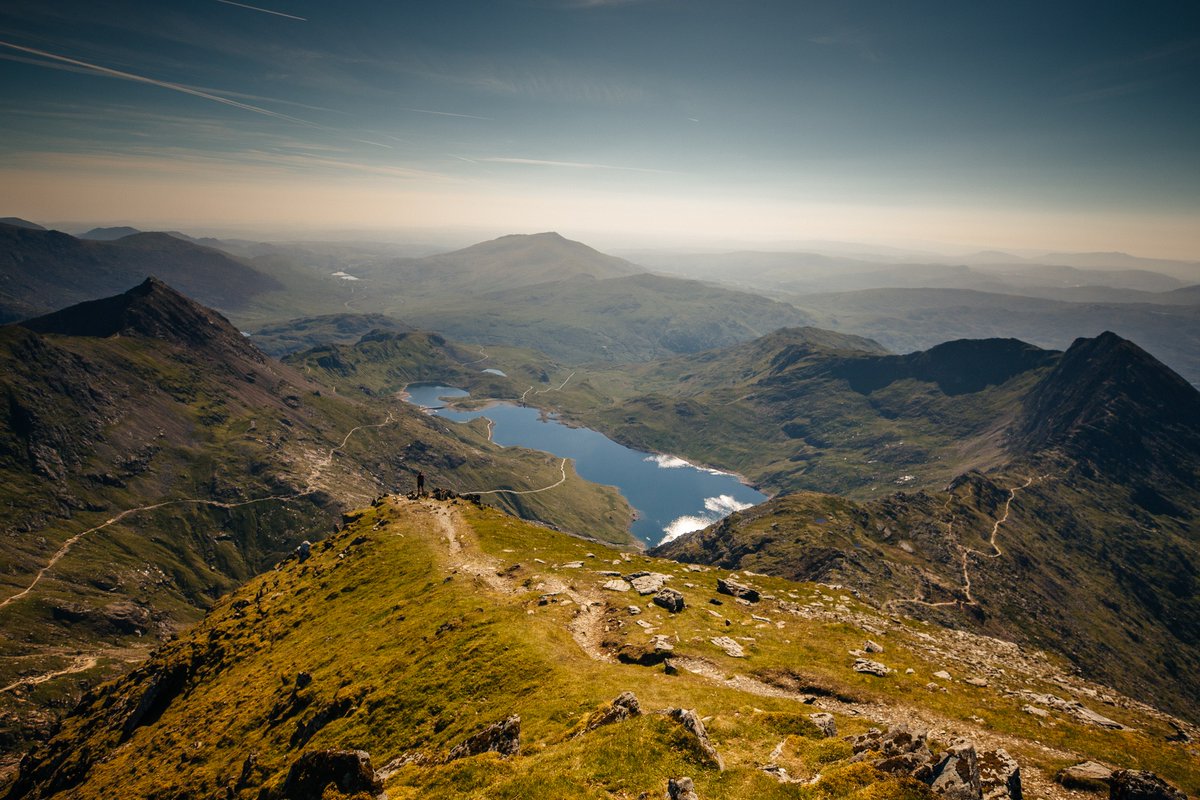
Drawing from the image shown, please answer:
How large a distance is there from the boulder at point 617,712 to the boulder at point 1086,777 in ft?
86.8

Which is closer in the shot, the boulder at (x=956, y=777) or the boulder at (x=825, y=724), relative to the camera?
the boulder at (x=956, y=777)

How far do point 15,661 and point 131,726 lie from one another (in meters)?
203

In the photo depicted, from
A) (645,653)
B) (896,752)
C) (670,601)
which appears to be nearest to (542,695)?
(645,653)

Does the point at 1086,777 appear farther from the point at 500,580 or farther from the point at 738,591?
the point at 500,580

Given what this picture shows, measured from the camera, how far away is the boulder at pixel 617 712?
32.3 m

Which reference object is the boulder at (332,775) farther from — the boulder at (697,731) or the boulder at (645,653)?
the boulder at (645,653)

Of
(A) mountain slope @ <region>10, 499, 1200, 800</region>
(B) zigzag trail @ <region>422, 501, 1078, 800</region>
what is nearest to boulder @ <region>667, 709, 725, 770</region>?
(A) mountain slope @ <region>10, 499, 1200, 800</region>

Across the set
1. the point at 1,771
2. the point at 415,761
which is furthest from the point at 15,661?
the point at 415,761

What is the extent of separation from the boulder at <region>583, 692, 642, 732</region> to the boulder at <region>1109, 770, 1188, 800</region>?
87.0ft

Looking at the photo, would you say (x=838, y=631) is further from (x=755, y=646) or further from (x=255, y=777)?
(x=255, y=777)

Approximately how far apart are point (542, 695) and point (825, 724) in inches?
816

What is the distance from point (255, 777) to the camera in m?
47.7

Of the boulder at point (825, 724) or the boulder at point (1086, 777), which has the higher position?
the boulder at point (1086, 777)

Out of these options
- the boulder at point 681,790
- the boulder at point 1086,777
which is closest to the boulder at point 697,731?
the boulder at point 681,790
